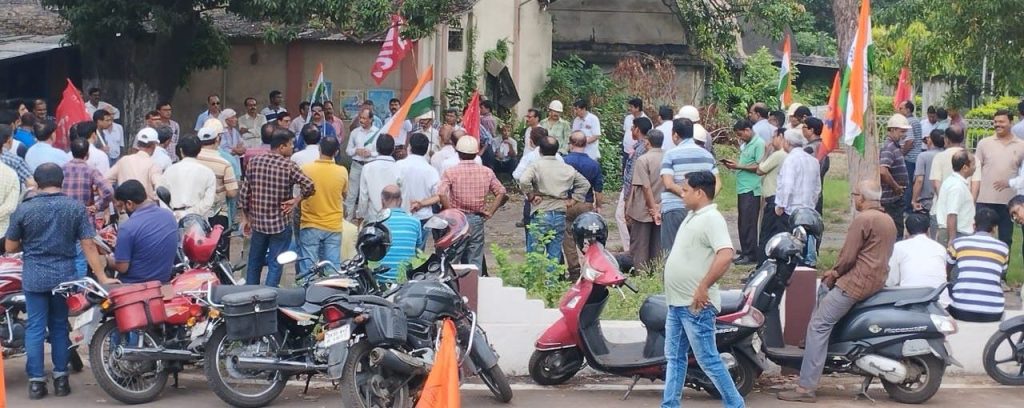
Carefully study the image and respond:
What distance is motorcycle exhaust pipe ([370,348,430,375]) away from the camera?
26.1 feet

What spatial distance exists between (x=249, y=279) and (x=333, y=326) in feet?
10.7

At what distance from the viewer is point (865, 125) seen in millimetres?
13719

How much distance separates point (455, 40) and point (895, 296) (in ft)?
50.2

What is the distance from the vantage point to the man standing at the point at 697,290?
780cm

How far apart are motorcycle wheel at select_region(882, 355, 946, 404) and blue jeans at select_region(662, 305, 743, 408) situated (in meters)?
1.51

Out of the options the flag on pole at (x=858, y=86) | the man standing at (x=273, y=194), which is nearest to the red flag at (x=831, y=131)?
the flag on pole at (x=858, y=86)

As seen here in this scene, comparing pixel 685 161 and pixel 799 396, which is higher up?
pixel 685 161

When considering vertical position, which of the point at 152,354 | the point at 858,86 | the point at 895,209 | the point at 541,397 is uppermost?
the point at 858,86

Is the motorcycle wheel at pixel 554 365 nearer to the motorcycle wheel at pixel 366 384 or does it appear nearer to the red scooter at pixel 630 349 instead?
the red scooter at pixel 630 349

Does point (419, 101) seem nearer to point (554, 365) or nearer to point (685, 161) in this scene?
point (685, 161)

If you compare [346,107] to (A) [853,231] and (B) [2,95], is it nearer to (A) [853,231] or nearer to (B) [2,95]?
(B) [2,95]

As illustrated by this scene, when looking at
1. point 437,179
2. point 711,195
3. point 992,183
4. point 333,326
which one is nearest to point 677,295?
point 711,195

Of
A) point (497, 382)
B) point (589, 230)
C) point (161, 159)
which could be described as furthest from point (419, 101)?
point (497, 382)

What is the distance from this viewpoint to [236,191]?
471 inches
